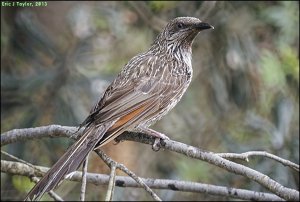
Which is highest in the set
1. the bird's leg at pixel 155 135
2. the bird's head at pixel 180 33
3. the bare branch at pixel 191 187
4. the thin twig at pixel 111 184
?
the bird's head at pixel 180 33

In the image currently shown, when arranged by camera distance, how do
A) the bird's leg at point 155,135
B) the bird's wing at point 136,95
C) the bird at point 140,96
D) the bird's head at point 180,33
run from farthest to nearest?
the bird's head at point 180,33 < the bird's wing at point 136,95 < the bird's leg at point 155,135 < the bird at point 140,96

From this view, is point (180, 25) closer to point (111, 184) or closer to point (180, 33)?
point (180, 33)

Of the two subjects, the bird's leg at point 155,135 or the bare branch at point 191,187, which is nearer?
the bird's leg at point 155,135

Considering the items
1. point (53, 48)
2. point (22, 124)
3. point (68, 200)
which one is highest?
point (53, 48)

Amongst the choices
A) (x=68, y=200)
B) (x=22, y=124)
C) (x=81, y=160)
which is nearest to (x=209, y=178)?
(x=68, y=200)

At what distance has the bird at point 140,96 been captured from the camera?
14.0 ft

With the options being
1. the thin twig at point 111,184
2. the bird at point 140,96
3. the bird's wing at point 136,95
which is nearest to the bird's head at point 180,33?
the bird at point 140,96

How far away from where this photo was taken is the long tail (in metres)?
3.91

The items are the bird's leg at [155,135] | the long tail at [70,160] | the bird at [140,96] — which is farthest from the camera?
the bird's leg at [155,135]

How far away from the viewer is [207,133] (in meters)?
6.50

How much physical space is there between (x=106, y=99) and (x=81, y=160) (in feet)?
2.75

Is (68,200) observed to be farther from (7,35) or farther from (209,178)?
(7,35)

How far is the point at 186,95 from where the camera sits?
698 cm

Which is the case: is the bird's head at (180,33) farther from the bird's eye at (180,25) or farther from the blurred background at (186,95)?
the blurred background at (186,95)
